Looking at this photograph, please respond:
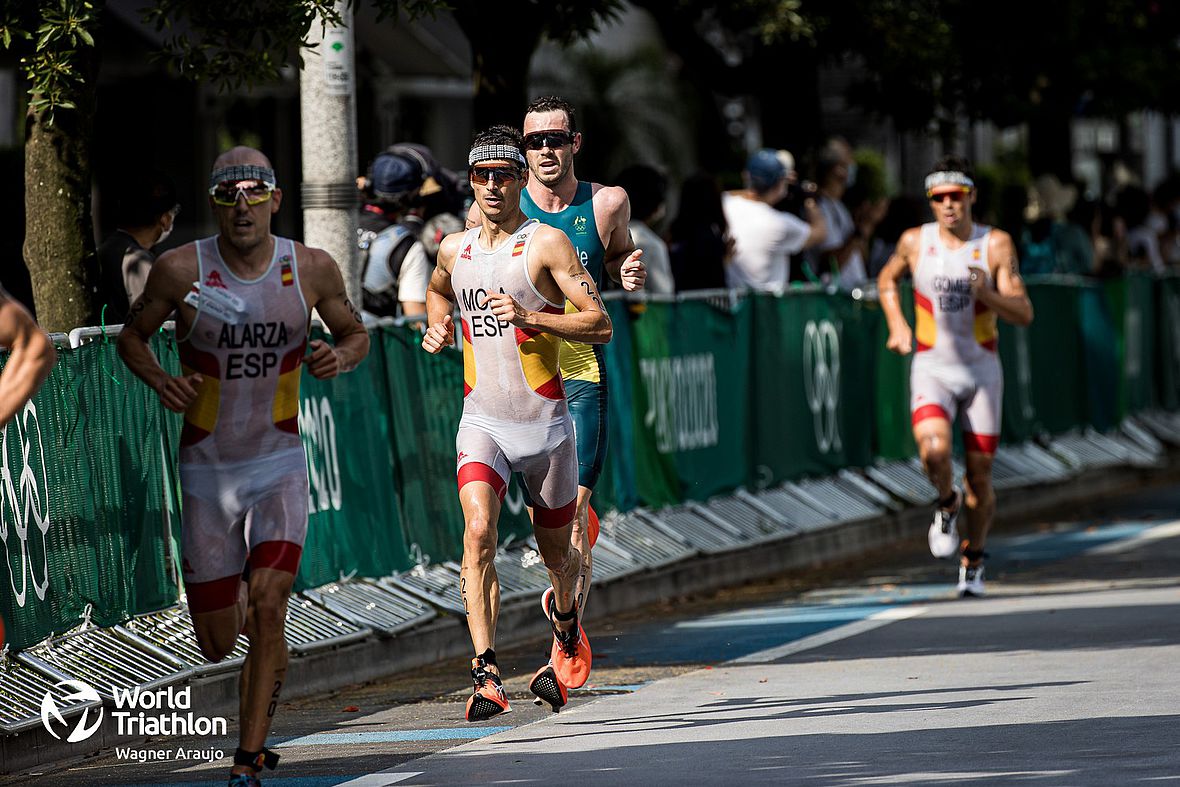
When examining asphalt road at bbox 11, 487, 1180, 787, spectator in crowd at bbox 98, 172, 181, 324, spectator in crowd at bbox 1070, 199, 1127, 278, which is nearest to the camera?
asphalt road at bbox 11, 487, 1180, 787

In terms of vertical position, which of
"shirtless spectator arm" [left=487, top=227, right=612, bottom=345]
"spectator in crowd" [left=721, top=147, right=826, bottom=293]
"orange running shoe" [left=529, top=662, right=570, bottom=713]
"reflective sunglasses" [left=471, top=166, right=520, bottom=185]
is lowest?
"orange running shoe" [left=529, top=662, right=570, bottom=713]

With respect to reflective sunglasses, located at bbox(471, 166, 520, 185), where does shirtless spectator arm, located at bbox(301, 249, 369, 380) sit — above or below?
below

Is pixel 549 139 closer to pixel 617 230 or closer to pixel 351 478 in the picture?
pixel 617 230

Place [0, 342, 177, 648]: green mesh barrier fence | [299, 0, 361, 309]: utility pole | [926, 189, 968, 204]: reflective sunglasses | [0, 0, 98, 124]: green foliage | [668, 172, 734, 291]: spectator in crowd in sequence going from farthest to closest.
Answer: [668, 172, 734, 291]: spectator in crowd < [926, 189, 968, 204]: reflective sunglasses < [299, 0, 361, 309]: utility pole < [0, 0, 98, 124]: green foliage < [0, 342, 177, 648]: green mesh barrier fence

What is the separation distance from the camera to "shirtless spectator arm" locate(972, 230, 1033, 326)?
12.9m

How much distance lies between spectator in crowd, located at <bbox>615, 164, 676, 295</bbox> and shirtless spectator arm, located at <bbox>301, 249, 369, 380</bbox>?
5187 mm

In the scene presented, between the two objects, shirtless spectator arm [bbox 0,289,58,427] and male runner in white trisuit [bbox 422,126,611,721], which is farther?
male runner in white trisuit [bbox 422,126,611,721]

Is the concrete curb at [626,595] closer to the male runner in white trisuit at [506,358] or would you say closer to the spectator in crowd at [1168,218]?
the male runner in white trisuit at [506,358]

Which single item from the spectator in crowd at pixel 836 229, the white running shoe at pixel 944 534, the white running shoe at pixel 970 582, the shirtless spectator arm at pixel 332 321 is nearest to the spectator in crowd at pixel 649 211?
the white running shoe at pixel 944 534

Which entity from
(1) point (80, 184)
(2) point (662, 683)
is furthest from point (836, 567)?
(1) point (80, 184)

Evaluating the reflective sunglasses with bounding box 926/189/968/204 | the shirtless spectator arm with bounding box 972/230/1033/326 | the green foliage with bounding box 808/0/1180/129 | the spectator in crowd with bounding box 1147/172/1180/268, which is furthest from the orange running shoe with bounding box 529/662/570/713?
the spectator in crowd with bounding box 1147/172/1180/268

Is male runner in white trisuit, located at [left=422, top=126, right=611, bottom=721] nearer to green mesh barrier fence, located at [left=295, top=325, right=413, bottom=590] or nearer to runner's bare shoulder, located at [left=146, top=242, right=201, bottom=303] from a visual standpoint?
runner's bare shoulder, located at [left=146, top=242, right=201, bottom=303]

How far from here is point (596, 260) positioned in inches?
387

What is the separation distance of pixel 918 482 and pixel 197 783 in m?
9.34
